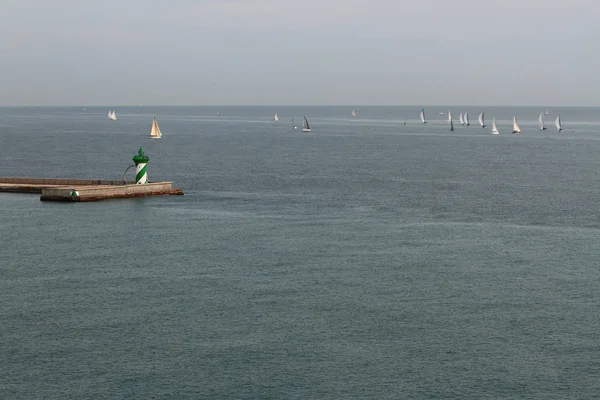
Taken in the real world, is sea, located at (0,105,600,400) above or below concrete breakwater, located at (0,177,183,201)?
below

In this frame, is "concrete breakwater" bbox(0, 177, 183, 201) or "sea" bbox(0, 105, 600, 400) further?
"concrete breakwater" bbox(0, 177, 183, 201)

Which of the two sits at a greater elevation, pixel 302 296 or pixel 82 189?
pixel 82 189

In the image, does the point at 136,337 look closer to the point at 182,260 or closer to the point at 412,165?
the point at 182,260

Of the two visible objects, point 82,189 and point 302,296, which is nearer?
point 302,296

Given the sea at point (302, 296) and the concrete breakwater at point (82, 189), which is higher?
the concrete breakwater at point (82, 189)

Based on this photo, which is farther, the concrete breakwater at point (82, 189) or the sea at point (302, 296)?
the concrete breakwater at point (82, 189)

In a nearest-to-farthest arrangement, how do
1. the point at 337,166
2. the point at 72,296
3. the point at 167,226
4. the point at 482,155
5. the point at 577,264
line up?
1. the point at 72,296
2. the point at 577,264
3. the point at 167,226
4. the point at 337,166
5. the point at 482,155

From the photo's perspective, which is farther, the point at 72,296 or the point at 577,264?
the point at 577,264

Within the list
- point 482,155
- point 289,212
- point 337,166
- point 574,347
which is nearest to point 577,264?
point 574,347
